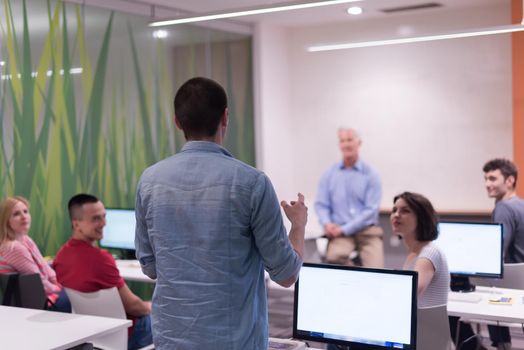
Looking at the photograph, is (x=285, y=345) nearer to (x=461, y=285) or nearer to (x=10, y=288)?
(x=461, y=285)

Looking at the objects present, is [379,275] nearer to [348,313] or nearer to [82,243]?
[348,313]

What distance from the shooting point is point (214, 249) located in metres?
2.10

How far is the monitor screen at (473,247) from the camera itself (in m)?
4.59

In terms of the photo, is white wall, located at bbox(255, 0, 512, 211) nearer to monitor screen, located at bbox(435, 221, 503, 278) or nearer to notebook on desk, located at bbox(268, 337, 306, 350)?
monitor screen, located at bbox(435, 221, 503, 278)

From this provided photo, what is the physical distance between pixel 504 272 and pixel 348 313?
89.1 inches

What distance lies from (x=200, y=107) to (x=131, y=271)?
360cm

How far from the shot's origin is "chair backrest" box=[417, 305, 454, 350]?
320 cm

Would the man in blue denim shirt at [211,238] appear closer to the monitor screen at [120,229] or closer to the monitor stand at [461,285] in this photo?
the monitor stand at [461,285]

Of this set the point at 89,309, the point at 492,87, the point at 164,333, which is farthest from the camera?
the point at 492,87

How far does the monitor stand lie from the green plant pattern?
3141 mm

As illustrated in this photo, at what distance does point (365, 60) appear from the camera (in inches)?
331

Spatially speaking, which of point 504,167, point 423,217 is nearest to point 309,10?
point 504,167

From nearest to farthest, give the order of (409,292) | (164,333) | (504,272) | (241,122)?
(164,333) < (409,292) < (504,272) < (241,122)

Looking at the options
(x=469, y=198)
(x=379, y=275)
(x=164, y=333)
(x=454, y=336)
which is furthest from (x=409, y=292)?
(x=469, y=198)
